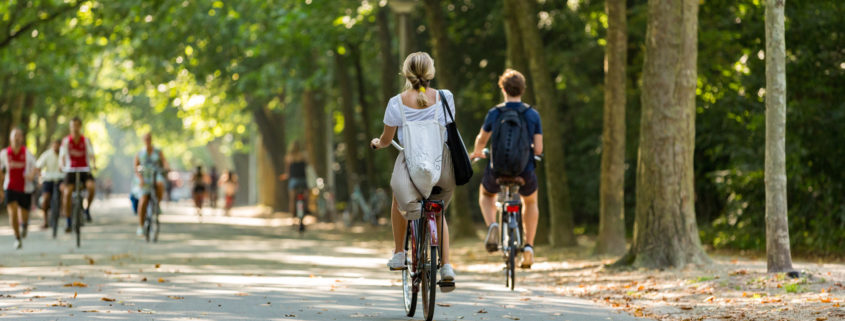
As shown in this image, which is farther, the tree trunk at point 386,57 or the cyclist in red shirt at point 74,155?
the tree trunk at point 386,57

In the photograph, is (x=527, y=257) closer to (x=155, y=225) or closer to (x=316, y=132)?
(x=155, y=225)

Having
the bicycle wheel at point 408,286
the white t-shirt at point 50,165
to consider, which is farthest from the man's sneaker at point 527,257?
the white t-shirt at point 50,165

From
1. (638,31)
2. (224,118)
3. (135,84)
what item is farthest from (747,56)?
(224,118)

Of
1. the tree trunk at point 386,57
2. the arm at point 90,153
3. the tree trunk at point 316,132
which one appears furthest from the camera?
the tree trunk at point 316,132

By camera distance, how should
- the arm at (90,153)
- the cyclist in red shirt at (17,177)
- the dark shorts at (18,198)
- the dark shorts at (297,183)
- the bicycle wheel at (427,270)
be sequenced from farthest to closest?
the dark shorts at (297,183) < the arm at (90,153) < the dark shorts at (18,198) < the cyclist in red shirt at (17,177) < the bicycle wheel at (427,270)

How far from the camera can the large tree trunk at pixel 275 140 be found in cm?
4100

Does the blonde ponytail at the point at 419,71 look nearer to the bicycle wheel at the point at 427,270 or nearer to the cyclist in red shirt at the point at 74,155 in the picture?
the bicycle wheel at the point at 427,270

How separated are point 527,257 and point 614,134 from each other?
6.35 meters

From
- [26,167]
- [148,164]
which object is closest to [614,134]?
[148,164]

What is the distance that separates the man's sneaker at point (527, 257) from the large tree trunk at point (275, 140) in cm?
3039

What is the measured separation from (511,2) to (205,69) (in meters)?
14.7

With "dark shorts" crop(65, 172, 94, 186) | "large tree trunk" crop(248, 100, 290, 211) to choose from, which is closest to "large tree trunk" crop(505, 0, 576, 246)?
"dark shorts" crop(65, 172, 94, 186)

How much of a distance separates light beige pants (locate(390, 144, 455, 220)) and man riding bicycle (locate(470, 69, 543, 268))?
1899mm

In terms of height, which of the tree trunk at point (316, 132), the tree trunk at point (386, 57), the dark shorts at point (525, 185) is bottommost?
the dark shorts at point (525, 185)
